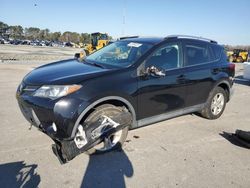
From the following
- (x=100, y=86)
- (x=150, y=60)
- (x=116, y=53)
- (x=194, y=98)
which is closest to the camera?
(x=100, y=86)

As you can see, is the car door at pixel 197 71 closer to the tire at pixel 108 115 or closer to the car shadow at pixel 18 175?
the tire at pixel 108 115

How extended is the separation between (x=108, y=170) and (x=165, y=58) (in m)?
2.20

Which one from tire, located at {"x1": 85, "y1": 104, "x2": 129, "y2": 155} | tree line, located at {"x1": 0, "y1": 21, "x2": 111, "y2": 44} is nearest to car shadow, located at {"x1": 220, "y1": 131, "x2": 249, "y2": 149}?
tire, located at {"x1": 85, "y1": 104, "x2": 129, "y2": 155}

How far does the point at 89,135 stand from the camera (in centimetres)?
351

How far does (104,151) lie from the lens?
382cm

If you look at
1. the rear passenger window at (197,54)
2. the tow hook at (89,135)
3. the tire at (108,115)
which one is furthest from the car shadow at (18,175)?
the rear passenger window at (197,54)

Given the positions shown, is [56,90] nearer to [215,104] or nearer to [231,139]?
[231,139]

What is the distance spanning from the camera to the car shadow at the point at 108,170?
308 centimetres

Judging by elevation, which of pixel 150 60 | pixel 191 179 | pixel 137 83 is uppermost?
pixel 150 60

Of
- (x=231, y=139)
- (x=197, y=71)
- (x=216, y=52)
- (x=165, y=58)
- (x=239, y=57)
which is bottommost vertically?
(x=231, y=139)

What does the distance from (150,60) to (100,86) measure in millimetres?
1089

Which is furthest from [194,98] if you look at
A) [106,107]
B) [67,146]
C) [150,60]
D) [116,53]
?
[67,146]

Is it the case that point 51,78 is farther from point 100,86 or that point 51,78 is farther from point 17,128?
point 17,128

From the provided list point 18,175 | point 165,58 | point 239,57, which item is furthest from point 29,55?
point 18,175
